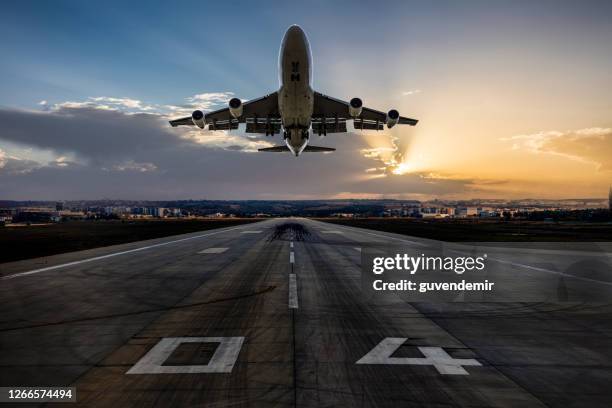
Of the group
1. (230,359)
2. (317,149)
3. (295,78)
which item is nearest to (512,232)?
(317,149)

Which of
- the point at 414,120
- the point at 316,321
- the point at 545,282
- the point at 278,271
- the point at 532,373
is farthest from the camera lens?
the point at 414,120

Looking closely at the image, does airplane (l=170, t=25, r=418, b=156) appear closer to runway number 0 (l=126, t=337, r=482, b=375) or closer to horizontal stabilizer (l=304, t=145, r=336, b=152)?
horizontal stabilizer (l=304, t=145, r=336, b=152)

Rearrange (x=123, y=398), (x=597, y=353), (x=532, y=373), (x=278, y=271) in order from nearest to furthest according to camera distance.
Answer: (x=123, y=398) < (x=532, y=373) < (x=597, y=353) < (x=278, y=271)

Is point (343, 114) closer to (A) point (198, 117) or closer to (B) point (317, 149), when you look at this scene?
(B) point (317, 149)

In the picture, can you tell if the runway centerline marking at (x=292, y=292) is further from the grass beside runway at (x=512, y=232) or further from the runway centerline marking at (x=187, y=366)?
the grass beside runway at (x=512, y=232)

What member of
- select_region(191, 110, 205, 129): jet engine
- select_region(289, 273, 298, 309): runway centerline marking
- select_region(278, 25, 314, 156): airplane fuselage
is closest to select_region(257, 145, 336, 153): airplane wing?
select_region(278, 25, 314, 156): airplane fuselage

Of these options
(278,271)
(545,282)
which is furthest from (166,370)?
(545,282)

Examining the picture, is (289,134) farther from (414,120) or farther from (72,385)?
(72,385)
